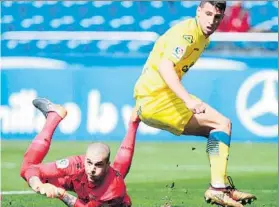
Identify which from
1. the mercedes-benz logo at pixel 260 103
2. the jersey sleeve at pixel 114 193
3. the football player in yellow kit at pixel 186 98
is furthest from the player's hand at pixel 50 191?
the mercedes-benz logo at pixel 260 103

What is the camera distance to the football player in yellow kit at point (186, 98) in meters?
6.98

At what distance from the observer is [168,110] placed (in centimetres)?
732

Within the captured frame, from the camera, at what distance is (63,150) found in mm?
11453

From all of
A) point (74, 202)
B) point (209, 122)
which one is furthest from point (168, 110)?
point (74, 202)

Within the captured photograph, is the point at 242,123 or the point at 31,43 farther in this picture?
the point at 31,43

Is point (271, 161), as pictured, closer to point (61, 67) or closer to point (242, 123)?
point (242, 123)

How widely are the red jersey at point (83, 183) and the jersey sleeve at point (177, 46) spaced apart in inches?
33.5

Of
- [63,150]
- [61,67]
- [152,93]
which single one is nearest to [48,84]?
[61,67]

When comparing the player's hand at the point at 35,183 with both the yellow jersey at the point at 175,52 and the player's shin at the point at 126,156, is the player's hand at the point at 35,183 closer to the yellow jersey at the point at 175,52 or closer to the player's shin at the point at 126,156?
the player's shin at the point at 126,156

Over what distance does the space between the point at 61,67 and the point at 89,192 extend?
6.01m

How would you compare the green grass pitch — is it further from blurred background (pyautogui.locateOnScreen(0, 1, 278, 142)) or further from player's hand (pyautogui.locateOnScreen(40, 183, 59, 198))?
player's hand (pyautogui.locateOnScreen(40, 183, 59, 198))

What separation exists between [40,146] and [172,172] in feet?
10.3

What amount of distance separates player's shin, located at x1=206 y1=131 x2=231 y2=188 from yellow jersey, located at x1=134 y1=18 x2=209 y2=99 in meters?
0.50

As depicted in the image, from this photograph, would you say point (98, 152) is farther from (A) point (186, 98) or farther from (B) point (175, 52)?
(B) point (175, 52)
